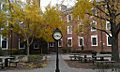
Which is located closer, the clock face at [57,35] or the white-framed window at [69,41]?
the clock face at [57,35]

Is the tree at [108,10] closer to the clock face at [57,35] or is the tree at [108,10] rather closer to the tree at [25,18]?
the clock face at [57,35]

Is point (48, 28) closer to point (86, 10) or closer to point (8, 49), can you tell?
point (86, 10)

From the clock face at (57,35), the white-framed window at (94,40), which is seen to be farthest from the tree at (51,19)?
the white-framed window at (94,40)

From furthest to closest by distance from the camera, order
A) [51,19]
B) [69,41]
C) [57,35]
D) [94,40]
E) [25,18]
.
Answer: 1. [69,41]
2. [94,40]
3. [51,19]
4. [25,18]
5. [57,35]

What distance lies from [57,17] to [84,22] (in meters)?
6.44

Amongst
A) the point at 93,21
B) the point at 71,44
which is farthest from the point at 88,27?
the point at 71,44

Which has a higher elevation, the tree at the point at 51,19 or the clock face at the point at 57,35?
the tree at the point at 51,19

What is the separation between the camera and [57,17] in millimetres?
31188

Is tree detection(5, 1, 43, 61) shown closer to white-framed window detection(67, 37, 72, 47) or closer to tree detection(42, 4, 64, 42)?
tree detection(42, 4, 64, 42)

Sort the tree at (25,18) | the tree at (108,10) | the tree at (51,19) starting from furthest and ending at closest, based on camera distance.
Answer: the tree at (51,19), the tree at (25,18), the tree at (108,10)

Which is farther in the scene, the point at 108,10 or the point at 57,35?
the point at 108,10

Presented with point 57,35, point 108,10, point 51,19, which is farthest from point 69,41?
point 57,35

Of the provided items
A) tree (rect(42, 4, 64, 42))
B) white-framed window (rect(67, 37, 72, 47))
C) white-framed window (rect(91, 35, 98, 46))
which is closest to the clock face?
tree (rect(42, 4, 64, 42))

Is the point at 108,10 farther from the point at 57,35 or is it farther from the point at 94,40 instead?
the point at 94,40
